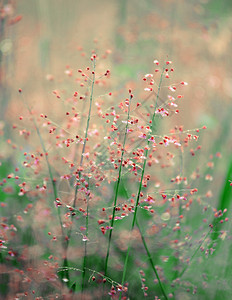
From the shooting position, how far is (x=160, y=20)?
10.7ft

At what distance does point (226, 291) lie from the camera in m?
1.37

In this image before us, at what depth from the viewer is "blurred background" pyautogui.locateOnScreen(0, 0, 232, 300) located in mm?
2988

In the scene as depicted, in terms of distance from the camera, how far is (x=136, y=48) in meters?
3.45

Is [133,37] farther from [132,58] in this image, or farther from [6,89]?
[6,89]

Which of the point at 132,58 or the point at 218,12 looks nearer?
the point at 218,12

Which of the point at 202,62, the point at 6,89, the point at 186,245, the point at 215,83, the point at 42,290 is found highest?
the point at 202,62

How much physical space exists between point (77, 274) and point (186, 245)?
1.35 feet

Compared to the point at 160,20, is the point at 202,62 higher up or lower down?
lower down

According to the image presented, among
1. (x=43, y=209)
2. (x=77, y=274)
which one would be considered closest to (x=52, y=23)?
(x=43, y=209)

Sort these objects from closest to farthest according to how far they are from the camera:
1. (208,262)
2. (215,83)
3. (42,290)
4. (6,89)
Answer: (42,290)
(208,262)
(6,89)
(215,83)

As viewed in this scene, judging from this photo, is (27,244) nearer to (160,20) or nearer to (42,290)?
(42,290)

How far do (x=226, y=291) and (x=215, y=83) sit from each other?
6.60 feet

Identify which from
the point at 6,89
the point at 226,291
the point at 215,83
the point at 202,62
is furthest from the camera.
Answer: the point at 202,62

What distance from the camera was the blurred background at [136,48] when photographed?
9.80 ft
